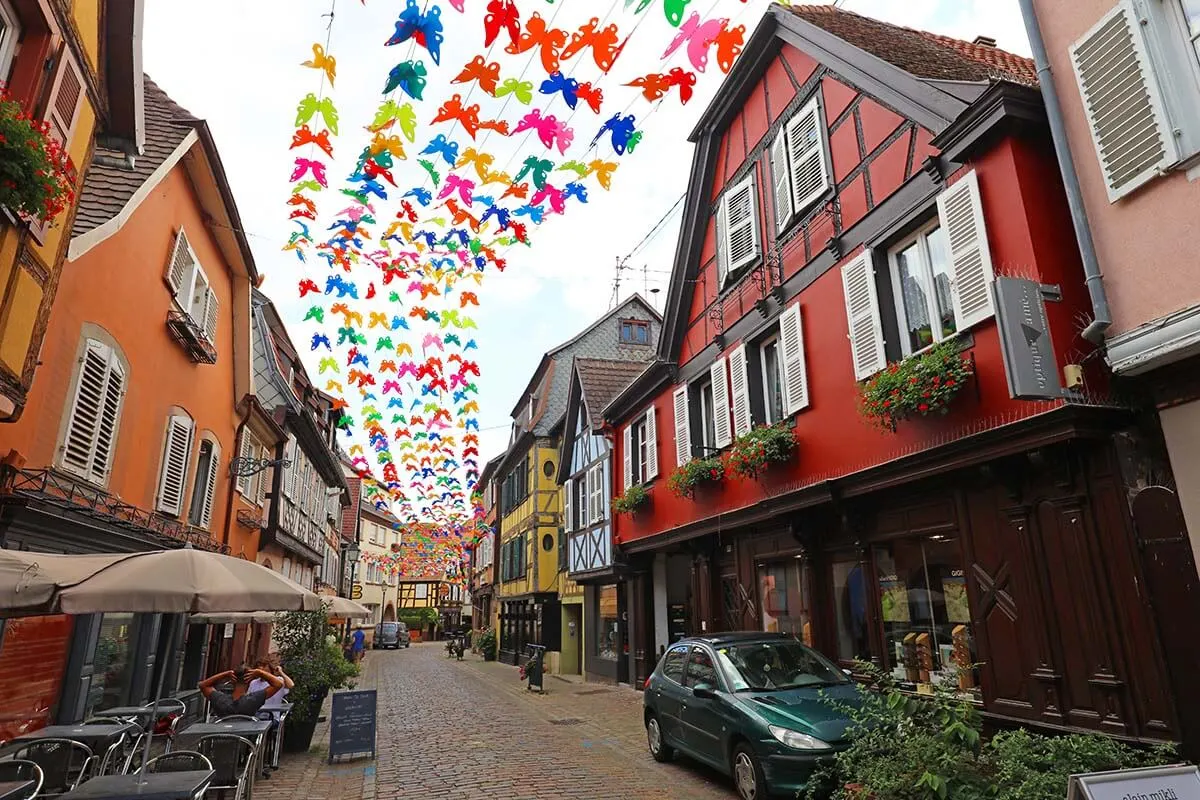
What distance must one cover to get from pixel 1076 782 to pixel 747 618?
30.0 feet

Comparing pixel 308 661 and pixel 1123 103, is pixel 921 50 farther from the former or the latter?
pixel 308 661

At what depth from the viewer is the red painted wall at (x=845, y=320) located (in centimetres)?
709

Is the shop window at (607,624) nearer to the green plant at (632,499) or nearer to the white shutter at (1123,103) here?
the green plant at (632,499)

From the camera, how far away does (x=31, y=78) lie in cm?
580

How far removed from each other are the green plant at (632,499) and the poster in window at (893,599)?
7.74 metres

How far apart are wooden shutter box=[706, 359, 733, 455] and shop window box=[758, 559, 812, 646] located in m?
2.43

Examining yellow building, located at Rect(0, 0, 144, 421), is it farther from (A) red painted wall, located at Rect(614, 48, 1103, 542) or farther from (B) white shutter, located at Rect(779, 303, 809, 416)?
(B) white shutter, located at Rect(779, 303, 809, 416)

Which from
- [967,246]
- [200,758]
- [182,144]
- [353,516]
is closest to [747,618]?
[967,246]

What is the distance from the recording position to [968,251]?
25.5 ft

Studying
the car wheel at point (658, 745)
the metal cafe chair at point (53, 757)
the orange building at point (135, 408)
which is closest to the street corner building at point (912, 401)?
the car wheel at point (658, 745)

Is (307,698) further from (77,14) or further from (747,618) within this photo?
(77,14)

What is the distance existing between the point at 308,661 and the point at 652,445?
870cm

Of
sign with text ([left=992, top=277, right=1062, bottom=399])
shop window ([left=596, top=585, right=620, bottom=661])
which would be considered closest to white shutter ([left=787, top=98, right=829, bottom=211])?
sign with text ([left=992, top=277, right=1062, bottom=399])

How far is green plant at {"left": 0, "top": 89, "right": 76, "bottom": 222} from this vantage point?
4.86m
